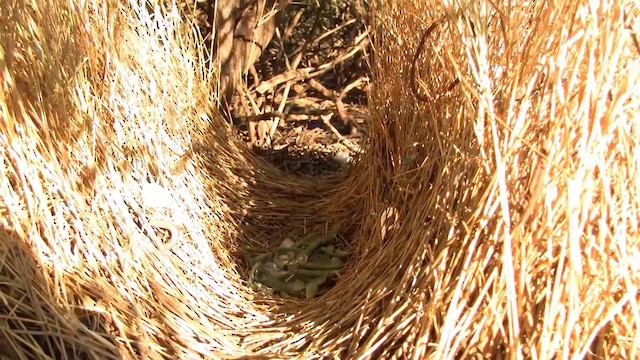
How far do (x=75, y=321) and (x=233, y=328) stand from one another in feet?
1.14

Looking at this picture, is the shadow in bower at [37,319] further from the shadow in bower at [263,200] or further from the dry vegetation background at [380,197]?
the shadow in bower at [263,200]

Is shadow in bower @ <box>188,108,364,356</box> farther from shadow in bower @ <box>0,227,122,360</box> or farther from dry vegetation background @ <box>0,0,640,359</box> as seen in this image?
shadow in bower @ <box>0,227,122,360</box>

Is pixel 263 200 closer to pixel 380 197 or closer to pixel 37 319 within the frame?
pixel 380 197

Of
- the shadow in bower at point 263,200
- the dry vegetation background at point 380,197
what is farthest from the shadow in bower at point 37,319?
the shadow in bower at point 263,200

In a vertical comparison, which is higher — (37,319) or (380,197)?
(380,197)

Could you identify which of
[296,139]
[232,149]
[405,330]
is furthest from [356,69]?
[405,330]

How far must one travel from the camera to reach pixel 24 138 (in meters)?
1.25

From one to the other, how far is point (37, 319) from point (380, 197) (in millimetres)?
795

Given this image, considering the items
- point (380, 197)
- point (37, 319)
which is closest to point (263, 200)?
point (380, 197)

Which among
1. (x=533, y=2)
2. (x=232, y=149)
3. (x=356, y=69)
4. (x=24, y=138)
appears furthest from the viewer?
(x=356, y=69)

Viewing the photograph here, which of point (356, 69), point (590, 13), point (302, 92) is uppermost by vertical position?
point (356, 69)

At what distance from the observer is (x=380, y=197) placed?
159cm

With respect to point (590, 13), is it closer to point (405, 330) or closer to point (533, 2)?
point (533, 2)

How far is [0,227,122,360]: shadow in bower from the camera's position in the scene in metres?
1.16
